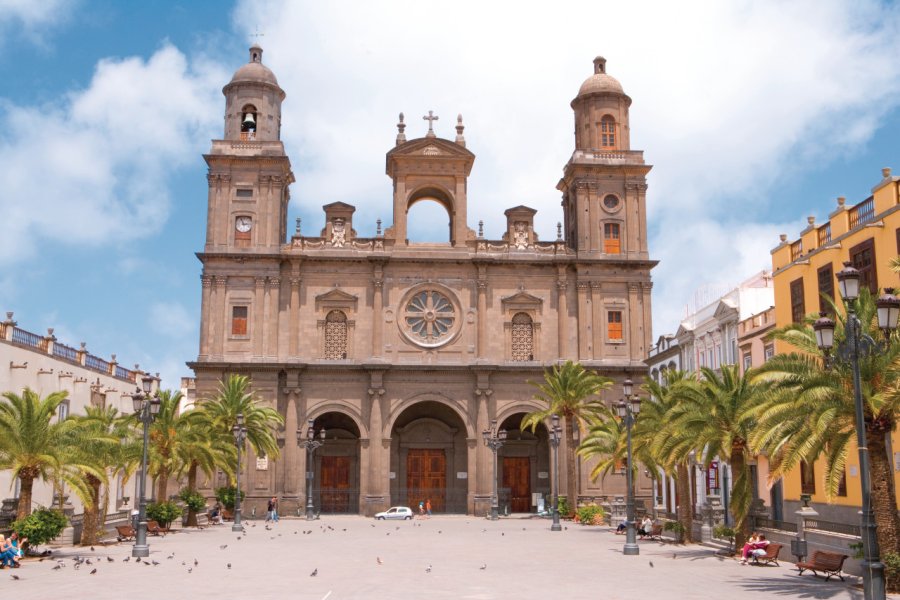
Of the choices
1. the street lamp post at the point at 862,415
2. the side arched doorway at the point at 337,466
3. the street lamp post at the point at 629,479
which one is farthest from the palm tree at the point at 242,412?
the street lamp post at the point at 862,415

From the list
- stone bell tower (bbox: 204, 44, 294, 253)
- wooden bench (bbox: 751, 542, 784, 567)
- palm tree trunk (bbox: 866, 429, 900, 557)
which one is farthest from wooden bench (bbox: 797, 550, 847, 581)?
stone bell tower (bbox: 204, 44, 294, 253)

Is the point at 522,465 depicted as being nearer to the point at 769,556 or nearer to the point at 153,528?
the point at 153,528

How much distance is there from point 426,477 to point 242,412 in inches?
603

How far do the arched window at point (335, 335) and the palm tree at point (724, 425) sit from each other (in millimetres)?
29086

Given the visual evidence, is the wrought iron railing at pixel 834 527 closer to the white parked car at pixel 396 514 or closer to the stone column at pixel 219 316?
the white parked car at pixel 396 514

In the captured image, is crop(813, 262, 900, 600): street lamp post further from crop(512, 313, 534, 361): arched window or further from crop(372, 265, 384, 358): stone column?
crop(372, 265, 384, 358): stone column

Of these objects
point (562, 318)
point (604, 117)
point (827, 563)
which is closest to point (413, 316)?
point (562, 318)

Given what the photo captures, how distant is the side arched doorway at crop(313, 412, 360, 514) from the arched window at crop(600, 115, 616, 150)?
23605mm

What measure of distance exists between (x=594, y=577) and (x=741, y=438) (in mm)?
8970

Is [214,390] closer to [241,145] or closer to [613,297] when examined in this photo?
A: [241,145]

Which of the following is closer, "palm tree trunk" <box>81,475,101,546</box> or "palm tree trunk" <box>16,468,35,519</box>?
"palm tree trunk" <box>16,468,35,519</box>

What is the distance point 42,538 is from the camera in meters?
27.5

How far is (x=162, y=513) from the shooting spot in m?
39.5

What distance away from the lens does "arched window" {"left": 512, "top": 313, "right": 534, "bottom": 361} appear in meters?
57.2
